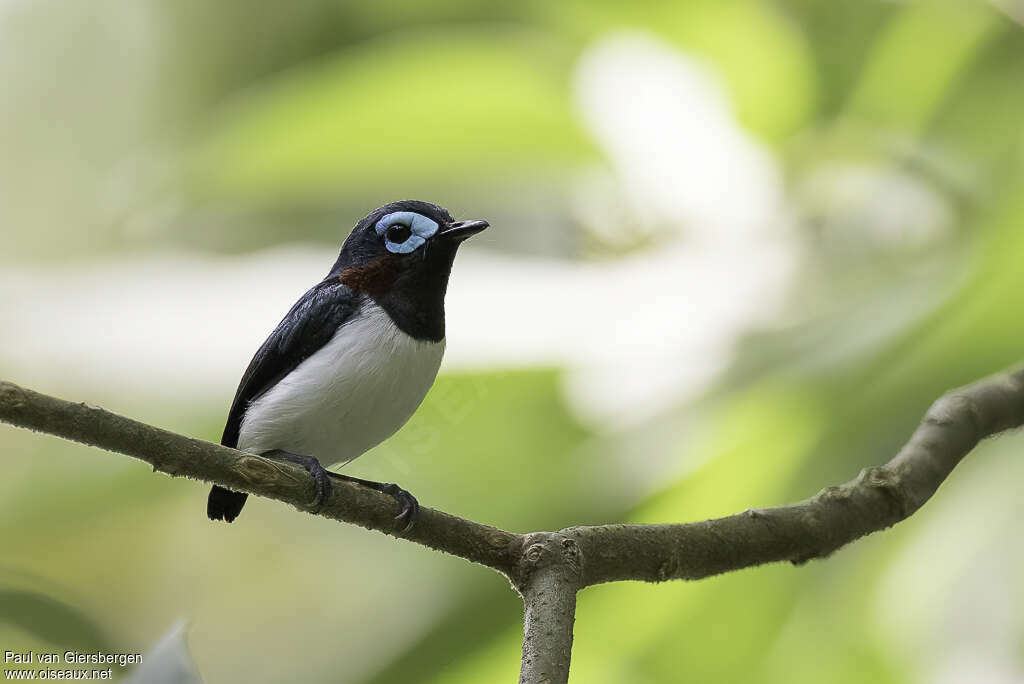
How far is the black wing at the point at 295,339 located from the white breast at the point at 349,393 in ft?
0.05

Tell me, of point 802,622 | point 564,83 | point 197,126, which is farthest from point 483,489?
point 197,126

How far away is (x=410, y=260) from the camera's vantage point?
33.3 inches

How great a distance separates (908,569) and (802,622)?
11cm

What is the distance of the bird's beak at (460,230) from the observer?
798mm

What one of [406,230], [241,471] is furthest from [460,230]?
[241,471]

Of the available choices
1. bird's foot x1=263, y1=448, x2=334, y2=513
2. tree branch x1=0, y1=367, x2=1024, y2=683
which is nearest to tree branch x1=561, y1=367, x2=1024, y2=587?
tree branch x1=0, y1=367, x2=1024, y2=683

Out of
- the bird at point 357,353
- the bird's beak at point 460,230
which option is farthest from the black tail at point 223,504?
the bird's beak at point 460,230

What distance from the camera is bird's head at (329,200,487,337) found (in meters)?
0.83

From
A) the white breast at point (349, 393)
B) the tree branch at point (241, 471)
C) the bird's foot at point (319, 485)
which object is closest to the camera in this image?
the tree branch at point (241, 471)

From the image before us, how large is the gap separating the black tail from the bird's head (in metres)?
0.19

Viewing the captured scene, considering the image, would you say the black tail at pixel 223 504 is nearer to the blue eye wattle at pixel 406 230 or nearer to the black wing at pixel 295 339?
the black wing at pixel 295 339

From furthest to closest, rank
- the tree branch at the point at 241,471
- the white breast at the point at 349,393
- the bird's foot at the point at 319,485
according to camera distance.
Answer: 1. the white breast at the point at 349,393
2. the bird's foot at the point at 319,485
3. the tree branch at the point at 241,471

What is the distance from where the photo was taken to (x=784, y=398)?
0.97 metres

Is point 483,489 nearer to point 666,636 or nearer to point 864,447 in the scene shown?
point 666,636
